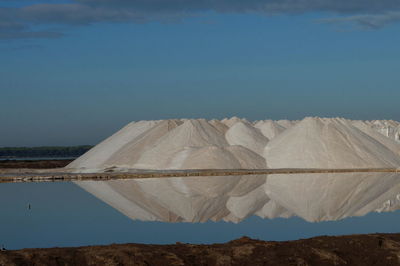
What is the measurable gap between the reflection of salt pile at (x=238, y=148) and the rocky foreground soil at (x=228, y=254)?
23.5 meters

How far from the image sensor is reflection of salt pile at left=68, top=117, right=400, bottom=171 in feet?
114

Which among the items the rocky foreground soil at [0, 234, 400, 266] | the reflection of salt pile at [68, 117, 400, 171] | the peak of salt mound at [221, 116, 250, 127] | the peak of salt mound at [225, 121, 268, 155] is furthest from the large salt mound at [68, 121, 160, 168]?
the rocky foreground soil at [0, 234, 400, 266]

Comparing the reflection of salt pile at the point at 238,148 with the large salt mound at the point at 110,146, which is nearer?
the reflection of salt pile at the point at 238,148

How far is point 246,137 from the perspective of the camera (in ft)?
137

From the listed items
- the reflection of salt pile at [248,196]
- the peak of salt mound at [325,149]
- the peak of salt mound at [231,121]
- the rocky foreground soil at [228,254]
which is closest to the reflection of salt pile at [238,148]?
the peak of salt mound at [325,149]

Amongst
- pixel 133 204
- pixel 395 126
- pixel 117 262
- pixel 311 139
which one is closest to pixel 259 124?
pixel 311 139

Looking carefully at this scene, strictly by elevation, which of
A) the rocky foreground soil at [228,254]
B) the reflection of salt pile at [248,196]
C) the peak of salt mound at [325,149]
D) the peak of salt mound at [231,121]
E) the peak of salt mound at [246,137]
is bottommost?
the rocky foreground soil at [228,254]

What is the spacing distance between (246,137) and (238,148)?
535cm

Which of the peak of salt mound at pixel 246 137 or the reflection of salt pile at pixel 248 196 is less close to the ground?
the peak of salt mound at pixel 246 137

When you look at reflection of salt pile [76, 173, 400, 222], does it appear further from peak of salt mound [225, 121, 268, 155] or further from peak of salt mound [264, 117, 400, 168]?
peak of salt mound [225, 121, 268, 155]

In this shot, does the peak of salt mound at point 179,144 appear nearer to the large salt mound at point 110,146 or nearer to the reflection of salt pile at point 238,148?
the reflection of salt pile at point 238,148

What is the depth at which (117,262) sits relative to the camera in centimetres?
912

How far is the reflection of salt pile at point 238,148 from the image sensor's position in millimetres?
34781

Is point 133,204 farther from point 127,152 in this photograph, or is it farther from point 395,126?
point 395,126
